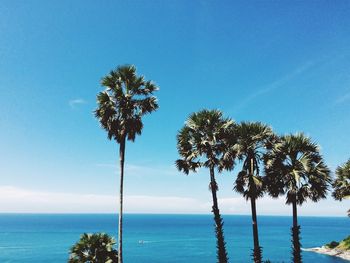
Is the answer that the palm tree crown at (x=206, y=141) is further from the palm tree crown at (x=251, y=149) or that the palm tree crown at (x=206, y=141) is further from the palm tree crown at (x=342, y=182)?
the palm tree crown at (x=342, y=182)

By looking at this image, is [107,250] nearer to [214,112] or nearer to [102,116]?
[102,116]

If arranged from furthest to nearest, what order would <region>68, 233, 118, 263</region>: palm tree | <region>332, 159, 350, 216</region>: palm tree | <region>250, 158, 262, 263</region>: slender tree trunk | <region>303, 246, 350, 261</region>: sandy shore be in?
<region>303, 246, 350, 261</region>: sandy shore
<region>332, 159, 350, 216</region>: palm tree
<region>250, 158, 262, 263</region>: slender tree trunk
<region>68, 233, 118, 263</region>: palm tree

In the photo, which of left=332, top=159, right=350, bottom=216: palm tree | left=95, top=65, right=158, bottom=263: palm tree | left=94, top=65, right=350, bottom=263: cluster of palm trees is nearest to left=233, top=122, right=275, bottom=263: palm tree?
left=94, top=65, right=350, bottom=263: cluster of palm trees

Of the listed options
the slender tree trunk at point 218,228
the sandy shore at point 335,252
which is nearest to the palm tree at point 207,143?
the slender tree trunk at point 218,228

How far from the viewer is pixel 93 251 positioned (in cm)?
2197

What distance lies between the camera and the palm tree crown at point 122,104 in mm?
22797

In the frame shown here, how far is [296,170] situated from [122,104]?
42.1 ft

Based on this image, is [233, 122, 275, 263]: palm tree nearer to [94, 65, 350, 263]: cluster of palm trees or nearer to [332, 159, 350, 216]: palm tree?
[94, 65, 350, 263]: cluster of palm trees

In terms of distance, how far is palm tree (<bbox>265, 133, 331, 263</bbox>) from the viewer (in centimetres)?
2180

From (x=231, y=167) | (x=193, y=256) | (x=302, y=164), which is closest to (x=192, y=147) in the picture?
(x=231, y=167)

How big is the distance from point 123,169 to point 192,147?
6.11 meters

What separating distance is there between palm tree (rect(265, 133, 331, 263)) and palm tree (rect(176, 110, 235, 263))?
3.08 meters

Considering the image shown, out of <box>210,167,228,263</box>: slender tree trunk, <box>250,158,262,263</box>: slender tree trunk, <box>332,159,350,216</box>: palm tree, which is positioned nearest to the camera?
<box>250,158,262,263</box>: slender tree trunk

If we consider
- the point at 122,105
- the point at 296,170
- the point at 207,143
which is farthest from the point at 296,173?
the point at 122,105
